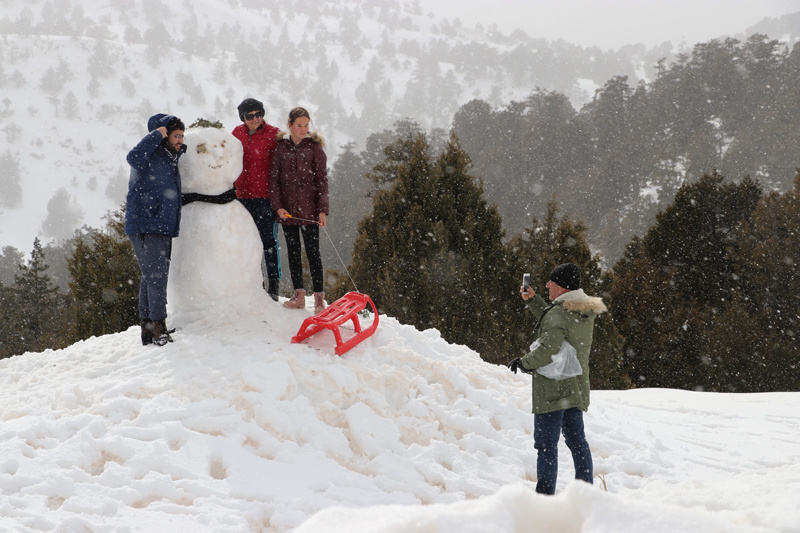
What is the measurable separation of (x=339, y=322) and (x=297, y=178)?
1558 mm

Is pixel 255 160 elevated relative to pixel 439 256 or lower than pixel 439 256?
elevated

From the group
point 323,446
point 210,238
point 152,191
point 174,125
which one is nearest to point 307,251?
point 210,238

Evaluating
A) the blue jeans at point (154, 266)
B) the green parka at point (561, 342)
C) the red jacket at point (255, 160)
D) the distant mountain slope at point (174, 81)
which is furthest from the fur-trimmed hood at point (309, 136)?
the distant mountain slope at point (174, 81)

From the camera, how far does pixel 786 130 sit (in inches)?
1282

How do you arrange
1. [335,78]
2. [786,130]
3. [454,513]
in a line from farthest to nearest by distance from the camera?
[335,78], [786,130], [454,513]

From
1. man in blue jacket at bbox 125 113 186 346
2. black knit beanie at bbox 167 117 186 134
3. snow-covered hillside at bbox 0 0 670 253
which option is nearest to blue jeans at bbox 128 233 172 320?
man in blue jacket at bbox 125 113 186 346

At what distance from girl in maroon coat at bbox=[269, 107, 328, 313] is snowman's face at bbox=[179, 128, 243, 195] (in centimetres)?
43

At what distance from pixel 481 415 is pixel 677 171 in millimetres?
37347

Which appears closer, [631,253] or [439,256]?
[439,256]

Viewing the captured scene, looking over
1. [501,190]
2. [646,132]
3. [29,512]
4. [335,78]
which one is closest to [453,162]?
[29,512]

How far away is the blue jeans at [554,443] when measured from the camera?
3564 mm

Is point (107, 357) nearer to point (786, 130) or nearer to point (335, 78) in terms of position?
point (786, 130)

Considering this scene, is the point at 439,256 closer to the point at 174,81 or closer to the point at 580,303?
the point at 580,303

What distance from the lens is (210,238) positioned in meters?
5.30
